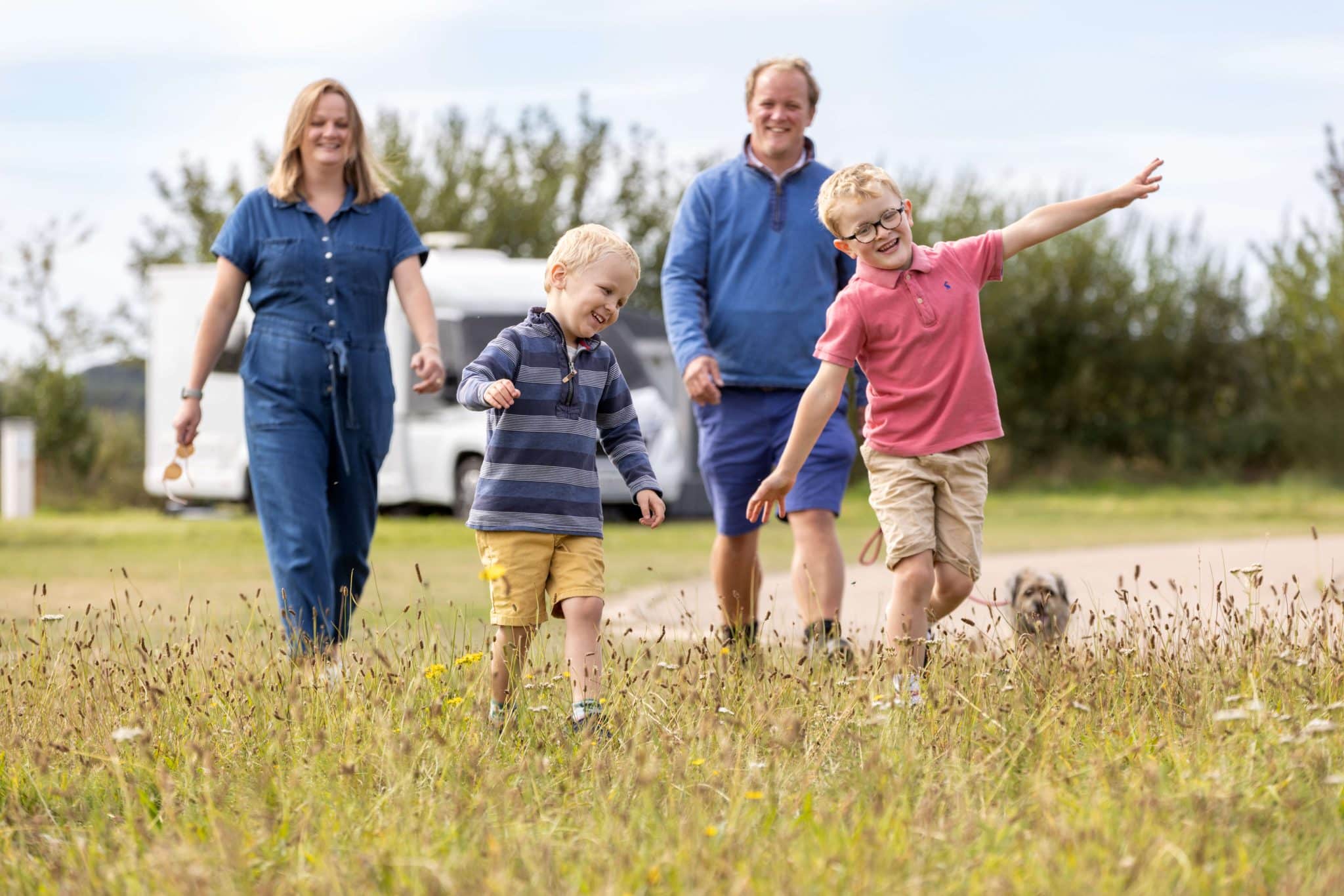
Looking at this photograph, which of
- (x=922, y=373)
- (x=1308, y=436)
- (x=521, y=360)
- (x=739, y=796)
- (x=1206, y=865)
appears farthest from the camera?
(x=1308, y=436)

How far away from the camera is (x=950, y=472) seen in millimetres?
5109

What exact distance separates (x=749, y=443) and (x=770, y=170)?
1.03m

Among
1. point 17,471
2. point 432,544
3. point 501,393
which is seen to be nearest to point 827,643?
point 501,393

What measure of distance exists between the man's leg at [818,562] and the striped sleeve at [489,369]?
181cm

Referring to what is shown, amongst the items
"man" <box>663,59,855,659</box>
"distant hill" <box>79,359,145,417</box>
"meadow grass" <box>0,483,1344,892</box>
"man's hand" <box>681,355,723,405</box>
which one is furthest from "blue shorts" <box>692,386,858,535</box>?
"distant hill" <box>79,359,145,417</box>

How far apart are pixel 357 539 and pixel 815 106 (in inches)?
92.4

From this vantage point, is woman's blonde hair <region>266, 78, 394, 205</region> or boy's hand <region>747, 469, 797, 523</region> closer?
boy's hand <region>747, 469, 797, 523</region>

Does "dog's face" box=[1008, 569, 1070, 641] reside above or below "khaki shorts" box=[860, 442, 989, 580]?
below

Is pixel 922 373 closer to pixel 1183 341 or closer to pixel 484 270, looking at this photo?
pixel 484 270

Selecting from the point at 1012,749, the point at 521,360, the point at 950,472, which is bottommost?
the point at 1012,749

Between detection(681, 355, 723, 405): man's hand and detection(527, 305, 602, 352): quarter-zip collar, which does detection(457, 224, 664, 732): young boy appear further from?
detection(681, 355, 723, 405): man's hand

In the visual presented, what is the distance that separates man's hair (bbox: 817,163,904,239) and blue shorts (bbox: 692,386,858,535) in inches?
47.6

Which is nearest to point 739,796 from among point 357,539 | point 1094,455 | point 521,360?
point 521,360

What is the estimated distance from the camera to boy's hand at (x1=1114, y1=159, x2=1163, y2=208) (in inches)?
197
